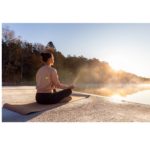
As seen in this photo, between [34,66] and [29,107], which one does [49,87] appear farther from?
[34,66]

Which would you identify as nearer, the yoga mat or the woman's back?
the yoga mat

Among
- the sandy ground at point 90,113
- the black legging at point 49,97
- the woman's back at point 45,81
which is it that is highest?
the woman's back at point 45,81

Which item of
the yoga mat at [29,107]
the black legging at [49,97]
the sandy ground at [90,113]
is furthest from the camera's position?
the black legging at [49,97]

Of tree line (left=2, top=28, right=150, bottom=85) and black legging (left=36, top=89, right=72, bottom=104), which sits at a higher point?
tree line (left=2, top=28, right=150, bottom=85)

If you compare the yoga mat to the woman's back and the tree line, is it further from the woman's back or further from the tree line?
the tree line

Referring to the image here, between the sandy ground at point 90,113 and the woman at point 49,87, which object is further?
the woman at point 49,87

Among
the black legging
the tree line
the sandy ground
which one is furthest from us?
the tree line

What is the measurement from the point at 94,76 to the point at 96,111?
487 cm

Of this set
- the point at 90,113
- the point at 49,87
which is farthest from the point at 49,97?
the point at 90,113

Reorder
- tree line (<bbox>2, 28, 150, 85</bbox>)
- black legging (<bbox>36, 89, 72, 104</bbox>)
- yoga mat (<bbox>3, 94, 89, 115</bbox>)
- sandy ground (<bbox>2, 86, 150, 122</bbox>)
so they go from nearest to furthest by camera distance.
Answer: sandy ground (<bbox>2, 86, 150, 122</bbox>)
yoga mat (<bbox>3, 94, 89, 115</bbox>)
black legging (<bbox>36, 89, 72, 104</bbox>)
tree line (<bbox>2, 28, 150, 85</bbox>)

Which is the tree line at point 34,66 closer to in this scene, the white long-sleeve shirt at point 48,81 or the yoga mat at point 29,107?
the white long-sleeve shirt at point 48,81

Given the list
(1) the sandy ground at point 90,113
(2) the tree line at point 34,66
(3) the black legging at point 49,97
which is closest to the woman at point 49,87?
(3) the black legging at point 49,97

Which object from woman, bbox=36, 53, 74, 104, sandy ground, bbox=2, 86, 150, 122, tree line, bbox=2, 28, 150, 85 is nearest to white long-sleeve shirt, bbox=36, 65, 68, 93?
woman, bbox=36, 53, 74, 104
